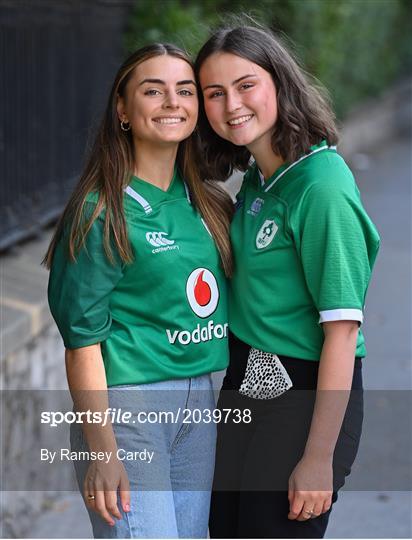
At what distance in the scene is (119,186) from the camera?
2.83 meters

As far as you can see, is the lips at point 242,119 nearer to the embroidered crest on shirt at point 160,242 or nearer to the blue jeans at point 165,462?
the embroidered crest on shirt at point 160,242

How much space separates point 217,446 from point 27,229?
10.2 ft

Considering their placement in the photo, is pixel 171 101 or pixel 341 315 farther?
pixel 171 101

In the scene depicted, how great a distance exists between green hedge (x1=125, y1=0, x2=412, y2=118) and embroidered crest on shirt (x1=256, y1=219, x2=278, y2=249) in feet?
10.4

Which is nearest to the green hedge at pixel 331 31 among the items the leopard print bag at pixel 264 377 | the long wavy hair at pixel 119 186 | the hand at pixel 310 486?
the long wavy hair at pixel 119 186

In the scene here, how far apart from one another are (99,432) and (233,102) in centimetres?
93

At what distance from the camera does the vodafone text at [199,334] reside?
2.87 metres

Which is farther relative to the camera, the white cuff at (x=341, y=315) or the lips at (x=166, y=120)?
the lips at (x=166, y=120)

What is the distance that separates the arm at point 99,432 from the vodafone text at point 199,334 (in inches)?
8.0

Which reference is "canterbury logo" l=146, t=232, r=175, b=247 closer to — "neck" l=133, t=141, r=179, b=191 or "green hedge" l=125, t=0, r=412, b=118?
"neck" l=133, t=141, r=179, b=191

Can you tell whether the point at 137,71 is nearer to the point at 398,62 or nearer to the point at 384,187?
the point at 384,187

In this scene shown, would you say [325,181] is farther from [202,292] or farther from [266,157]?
[202,292]

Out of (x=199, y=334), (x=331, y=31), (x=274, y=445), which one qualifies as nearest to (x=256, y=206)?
(x=199, y=334)

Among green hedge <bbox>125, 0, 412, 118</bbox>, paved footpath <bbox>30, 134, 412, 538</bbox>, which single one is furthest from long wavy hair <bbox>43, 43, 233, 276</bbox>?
green hedge <bbox>125, 0, 412, 118</bbox>
